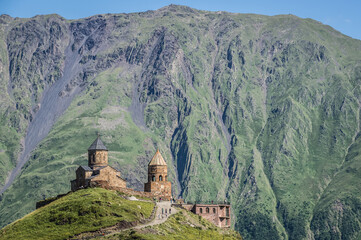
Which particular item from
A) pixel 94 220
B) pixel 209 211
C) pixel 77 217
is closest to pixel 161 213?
pixel 94 220

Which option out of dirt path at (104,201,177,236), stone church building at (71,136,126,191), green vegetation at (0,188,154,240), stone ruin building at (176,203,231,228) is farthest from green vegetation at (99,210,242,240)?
stone church building at (71,136,126,191)

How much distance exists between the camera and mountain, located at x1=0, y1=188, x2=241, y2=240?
144250mm

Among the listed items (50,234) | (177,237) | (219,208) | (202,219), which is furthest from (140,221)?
(219,208)

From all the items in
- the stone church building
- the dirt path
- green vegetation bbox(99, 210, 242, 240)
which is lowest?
green vegetation bbox(99, 210, 242, 240)

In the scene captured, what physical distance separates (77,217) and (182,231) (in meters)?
24.7

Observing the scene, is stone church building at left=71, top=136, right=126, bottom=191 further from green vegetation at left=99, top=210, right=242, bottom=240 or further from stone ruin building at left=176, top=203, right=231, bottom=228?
green vegetation at left=99, top=210, right=242, bottom=240

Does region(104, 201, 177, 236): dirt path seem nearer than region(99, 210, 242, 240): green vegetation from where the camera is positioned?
No

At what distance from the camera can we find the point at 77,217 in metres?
150

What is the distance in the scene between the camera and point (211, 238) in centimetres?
16712

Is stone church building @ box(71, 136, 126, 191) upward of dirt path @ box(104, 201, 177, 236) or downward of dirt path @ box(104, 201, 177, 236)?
upward

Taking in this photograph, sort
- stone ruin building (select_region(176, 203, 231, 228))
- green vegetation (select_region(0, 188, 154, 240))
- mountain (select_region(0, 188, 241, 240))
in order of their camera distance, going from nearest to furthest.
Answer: mountain (select_region(0, 188, 241, 240)) < green vegetation (select_region(0, 188, 154, 240)) < stone ruin building (select_region(176, 203, 231, 228))

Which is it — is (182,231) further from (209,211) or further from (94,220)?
(209,211)

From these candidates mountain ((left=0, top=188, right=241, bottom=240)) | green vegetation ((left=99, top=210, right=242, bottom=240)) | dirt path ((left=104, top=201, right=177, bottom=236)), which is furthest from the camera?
dirt path ((left=104, top=201, right=177, bottom=236))

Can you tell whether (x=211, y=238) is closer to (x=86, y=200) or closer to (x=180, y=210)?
(x=180, y=210)
